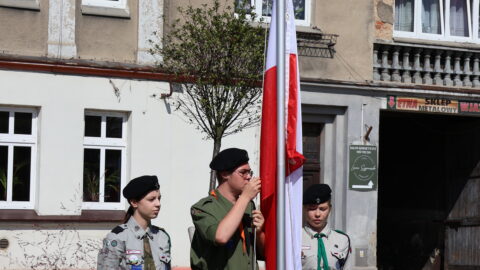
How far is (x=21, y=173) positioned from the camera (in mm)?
17672

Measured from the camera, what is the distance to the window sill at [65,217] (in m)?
17.2

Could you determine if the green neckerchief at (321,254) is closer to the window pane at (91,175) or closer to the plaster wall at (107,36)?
the window pane at (91,175)

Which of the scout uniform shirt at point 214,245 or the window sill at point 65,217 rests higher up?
the scout uniform shirt at point 214,245

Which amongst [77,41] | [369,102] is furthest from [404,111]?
[77,41]

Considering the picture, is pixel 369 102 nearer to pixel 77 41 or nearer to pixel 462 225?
pixel 462 225

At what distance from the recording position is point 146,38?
18.3 meters

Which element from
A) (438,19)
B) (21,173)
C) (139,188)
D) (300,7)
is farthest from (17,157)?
(139,188)

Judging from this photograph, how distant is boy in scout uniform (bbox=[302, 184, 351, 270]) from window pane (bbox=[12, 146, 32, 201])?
970 centimetres

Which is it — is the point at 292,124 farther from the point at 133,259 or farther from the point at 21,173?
the point at 21,173

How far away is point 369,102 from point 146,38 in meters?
4.51

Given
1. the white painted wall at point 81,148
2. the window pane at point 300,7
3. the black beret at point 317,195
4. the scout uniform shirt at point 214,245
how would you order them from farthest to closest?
the window pane at point 300,7, the white painted wall at point 81,148, the black beret at point 317,195, the scout uniform shirt at point 214,245

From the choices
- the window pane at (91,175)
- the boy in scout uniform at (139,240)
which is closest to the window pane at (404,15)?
the window pane at (91,175)

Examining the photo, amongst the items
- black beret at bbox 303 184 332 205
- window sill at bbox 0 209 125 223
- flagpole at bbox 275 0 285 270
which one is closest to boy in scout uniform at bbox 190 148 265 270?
flagpole at bbox 275 0 285 270

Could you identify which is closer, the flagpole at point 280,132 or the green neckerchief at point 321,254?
the flagpole at point 280,132
